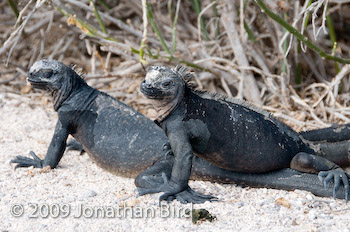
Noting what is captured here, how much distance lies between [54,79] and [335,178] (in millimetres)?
2205

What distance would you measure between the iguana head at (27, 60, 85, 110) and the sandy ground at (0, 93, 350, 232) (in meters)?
0.59

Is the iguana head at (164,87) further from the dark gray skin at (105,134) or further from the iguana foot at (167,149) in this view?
the dark gray skin at (105,134)

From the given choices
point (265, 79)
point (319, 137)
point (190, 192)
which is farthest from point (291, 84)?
point (190, 192)

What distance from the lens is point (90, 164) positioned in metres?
4.54

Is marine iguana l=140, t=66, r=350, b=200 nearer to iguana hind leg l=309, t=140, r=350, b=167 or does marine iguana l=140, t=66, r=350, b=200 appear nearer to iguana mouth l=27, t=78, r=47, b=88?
iguana hind leg l=309, t=140, r=350, b=167

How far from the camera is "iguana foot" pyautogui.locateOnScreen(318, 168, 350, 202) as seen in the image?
3595 millimetres

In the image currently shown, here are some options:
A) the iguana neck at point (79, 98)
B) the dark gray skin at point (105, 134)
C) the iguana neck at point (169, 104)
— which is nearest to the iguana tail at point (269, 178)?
the dark gray skin at point (105, 134)

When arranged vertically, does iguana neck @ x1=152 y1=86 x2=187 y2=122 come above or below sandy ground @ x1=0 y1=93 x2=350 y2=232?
above

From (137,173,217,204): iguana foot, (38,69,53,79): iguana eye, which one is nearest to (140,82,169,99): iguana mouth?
(137,173,217,204): iguana foot

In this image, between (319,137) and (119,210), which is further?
(319,137)

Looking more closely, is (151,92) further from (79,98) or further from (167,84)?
(79,98)

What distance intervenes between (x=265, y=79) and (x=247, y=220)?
2.62m

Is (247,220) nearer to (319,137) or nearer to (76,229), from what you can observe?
(76,229)

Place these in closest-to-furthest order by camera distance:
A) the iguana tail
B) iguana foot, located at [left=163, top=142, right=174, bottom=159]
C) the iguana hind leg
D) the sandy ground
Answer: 1. the sandy ground
2. the iguana tail
3. iguana foot, located at [left=163, top=142, right=174, bottom=159]
4. the iguana hind leg
